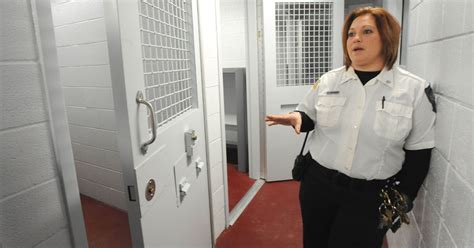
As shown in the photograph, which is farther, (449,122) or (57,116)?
(449,122)

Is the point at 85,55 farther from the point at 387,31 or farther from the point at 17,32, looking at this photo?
the point at 387,31

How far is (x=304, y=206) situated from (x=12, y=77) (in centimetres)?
134

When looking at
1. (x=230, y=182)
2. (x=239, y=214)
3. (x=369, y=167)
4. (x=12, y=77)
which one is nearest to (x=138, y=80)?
(x=12, y=77)

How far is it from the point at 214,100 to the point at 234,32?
4.63ft

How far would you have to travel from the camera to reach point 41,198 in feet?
2.19

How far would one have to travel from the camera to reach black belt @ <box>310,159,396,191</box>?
4.11ft

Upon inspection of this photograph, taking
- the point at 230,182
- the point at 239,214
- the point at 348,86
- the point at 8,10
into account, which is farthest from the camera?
the point at 230,182

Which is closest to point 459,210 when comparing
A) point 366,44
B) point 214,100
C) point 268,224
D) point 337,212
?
point 337,212

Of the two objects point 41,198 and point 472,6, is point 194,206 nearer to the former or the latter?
point 41,198

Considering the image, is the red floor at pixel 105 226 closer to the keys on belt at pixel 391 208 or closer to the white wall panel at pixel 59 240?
the white wall panel at pixel 59 240

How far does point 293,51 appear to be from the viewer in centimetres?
300

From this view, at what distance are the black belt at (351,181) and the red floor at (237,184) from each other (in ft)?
5.16

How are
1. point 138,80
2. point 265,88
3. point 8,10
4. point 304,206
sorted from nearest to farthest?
point 8,10
point 138,80
point 304,206
point 265,88

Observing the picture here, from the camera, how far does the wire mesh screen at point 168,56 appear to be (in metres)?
1.09
